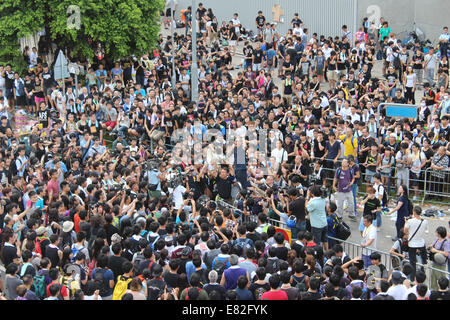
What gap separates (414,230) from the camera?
486 inches

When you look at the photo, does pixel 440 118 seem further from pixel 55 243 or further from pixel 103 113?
pixel 55 243

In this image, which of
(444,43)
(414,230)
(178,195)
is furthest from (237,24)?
(414,230)

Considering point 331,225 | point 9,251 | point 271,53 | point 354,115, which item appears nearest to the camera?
point 9,251

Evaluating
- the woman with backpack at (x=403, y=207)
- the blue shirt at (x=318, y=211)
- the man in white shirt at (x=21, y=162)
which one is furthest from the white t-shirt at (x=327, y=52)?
the blue shirt at (x=318, y=211)

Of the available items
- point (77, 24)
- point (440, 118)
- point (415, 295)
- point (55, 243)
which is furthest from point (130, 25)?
point (415, 295)

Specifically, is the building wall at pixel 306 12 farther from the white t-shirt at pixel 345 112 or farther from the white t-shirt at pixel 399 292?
the white t-shirt at pixel 399 292

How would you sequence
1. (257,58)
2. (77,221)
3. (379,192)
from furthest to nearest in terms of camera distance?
(257,58) → (379,192) → (77,221)

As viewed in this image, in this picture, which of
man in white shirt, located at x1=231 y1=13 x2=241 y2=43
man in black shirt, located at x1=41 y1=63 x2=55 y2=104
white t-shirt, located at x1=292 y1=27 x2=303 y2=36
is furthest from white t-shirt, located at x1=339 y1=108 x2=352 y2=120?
man in white shirt, located at x1=231 y1=13 x2=241 y2=43

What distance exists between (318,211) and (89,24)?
14.3 m

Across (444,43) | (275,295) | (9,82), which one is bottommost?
(275,295)

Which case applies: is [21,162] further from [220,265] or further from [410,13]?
→ [410,13]

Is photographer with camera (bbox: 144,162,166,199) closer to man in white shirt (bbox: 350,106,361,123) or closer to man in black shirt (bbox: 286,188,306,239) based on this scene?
man in black shirt (bbox: 286,188,306,239)

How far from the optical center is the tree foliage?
23453 mm

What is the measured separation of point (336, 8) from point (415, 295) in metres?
21.9
